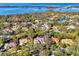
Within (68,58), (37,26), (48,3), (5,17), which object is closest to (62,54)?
(68,58)

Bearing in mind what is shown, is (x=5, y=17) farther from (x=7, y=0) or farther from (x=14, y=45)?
(x=14, y=45)

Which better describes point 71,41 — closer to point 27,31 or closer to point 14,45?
point 27,31

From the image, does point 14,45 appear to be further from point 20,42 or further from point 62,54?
point 62,54

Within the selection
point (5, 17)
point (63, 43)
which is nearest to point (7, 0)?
point (5, 17)

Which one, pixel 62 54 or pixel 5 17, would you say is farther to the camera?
pixel 5 17

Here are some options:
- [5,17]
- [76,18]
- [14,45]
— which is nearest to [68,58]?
[76,18]

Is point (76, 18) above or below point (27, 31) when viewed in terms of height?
above

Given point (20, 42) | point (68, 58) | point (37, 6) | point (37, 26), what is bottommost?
point (68, 58)

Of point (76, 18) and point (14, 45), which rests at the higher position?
point (76, 18)
